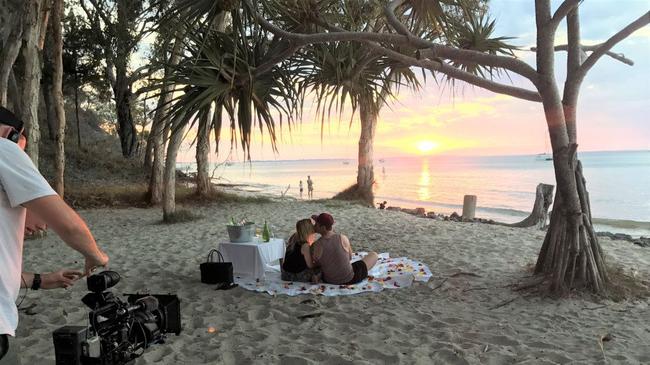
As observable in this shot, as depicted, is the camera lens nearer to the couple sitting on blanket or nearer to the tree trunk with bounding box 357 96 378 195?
the couple sitting on blanket

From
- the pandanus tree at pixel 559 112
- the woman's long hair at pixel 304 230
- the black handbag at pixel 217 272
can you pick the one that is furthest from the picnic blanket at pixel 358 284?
the pandanus tree at pixel 559 112

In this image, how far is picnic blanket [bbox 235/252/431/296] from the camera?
4980 millimetres

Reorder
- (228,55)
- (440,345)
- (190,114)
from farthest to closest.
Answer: (228,55), (190,114), (440,345)

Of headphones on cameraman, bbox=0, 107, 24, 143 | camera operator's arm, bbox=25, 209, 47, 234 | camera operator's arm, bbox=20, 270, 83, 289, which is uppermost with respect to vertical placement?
headphones on cameraman, bbox=0, 107, 24, 143

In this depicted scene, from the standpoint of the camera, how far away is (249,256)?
5637mm

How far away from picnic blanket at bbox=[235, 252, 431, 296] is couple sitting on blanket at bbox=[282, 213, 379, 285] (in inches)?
3.3

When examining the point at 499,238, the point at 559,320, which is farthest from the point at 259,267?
the point at 499,238

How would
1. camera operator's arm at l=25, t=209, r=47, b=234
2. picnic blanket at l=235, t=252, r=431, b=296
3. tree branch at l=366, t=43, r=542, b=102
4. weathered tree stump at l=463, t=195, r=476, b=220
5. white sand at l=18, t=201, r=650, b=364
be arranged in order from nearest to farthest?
camera operator's arm at l=25, t=209, r=47, b=234, white sand at l=18, t=201, r=650, b=364, picnic blanket at l=235, t=252, r=431, b=296, tree branch at l=366, t=43, r=542, b=102, weathered tree stump at l=463, t=195, r=476, b=220

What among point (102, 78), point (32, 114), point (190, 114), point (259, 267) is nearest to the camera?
point (190, 114)

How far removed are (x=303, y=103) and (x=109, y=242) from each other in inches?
177

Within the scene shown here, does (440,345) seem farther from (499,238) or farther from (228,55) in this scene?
(499,238)

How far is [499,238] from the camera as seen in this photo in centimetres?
812

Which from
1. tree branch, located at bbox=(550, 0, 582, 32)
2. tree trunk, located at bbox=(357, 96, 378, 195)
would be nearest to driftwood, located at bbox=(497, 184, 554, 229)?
tree trunk, located at bbox=(357, 96, 378, 195)

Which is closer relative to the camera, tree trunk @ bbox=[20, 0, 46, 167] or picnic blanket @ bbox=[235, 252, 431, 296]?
picnic blanket @ bbox=[235, 252, 431, 296]
